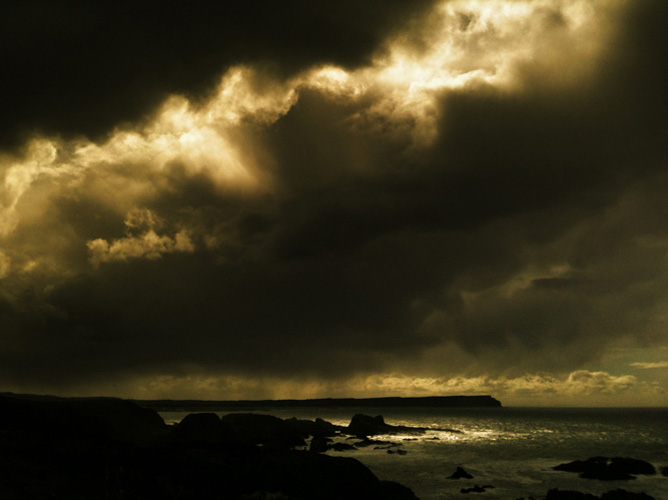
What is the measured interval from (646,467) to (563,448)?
3038cm

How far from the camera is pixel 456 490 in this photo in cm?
4194

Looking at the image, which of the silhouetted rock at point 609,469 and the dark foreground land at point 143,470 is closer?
the dark foreground land at point 143,470

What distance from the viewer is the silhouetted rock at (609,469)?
158ft

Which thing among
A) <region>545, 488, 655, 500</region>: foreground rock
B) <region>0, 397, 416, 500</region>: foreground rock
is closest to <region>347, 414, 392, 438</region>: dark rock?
<region>545, 488, 655, 500</region>: foreground rock

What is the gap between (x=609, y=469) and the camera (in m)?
49.6

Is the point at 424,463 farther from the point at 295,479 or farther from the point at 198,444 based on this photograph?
the point at 295,479

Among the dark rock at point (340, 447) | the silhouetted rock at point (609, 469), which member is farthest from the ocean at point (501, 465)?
the dark rock at point (340, 447)

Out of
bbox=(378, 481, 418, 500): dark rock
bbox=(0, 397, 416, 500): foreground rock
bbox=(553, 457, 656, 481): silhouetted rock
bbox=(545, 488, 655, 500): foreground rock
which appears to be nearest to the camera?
bbox=(0, 397, 416, 500): foreground rock

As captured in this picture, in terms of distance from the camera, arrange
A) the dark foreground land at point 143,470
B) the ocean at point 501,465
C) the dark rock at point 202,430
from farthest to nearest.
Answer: the dark rock at point 202,430 < the ocean at point 501,465 < the dark foreground land at point 143,470

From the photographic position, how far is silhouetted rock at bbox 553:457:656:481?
48062mm

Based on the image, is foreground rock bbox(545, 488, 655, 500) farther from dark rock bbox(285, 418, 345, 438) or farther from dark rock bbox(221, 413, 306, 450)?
dark rock bbox(285, 418, 345, 438)

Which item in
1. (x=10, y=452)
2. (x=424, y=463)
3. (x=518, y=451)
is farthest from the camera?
(x=518, y=451)

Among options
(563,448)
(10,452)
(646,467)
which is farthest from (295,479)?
(563,448)

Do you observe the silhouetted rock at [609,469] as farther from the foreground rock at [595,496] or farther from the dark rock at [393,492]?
the dark rock at [393,492]
